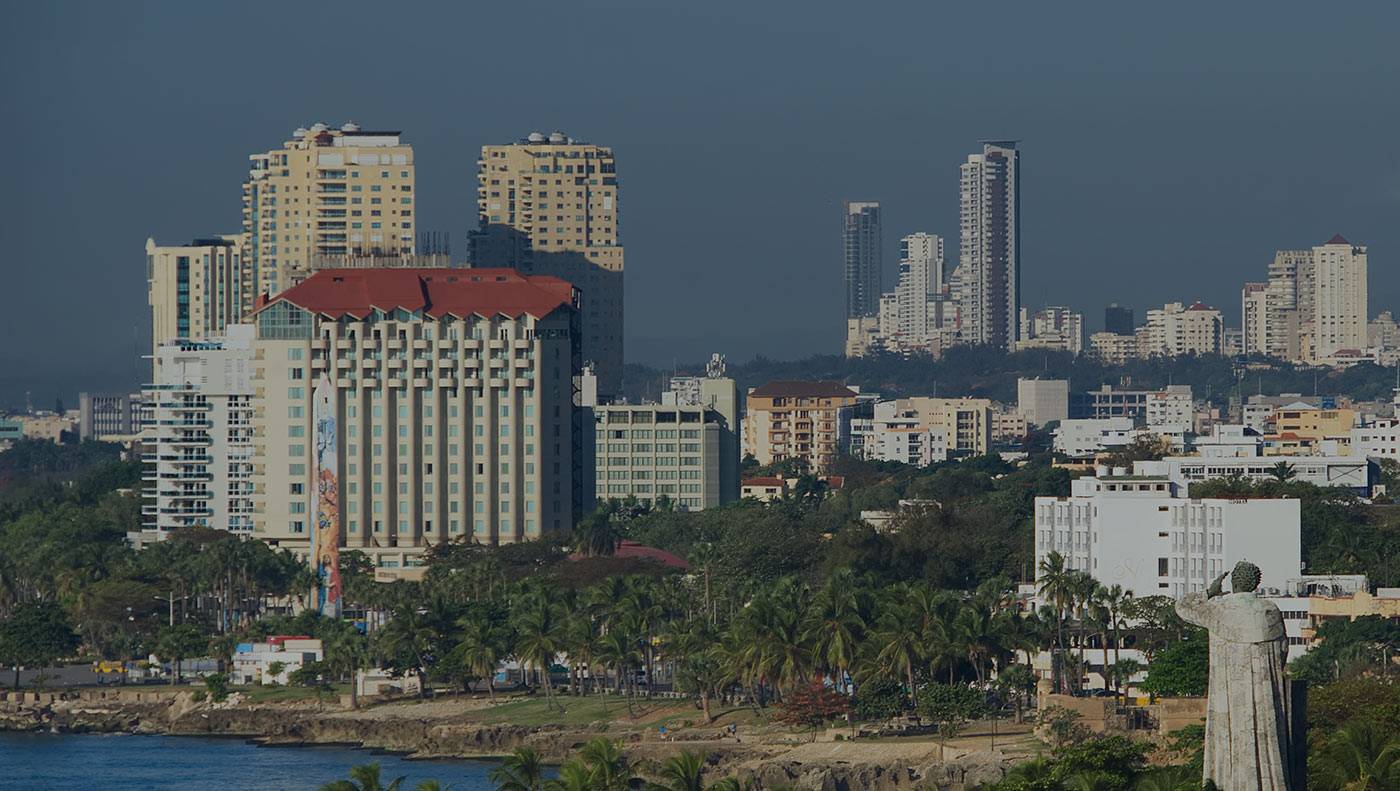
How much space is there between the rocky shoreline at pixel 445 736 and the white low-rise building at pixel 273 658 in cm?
283

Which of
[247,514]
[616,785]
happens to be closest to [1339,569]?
[616,785]

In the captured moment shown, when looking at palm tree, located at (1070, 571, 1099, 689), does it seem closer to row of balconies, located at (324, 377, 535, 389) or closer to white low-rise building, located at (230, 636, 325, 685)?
white low-rise building, located at (230, 636, 325, 685)

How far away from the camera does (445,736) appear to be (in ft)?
250

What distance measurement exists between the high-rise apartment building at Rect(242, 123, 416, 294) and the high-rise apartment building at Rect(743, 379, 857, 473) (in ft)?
109

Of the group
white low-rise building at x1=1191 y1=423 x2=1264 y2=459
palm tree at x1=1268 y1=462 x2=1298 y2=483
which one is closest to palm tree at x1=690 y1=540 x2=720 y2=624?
palm tree at x1=1268 y1=462 x2=1298 y2=483

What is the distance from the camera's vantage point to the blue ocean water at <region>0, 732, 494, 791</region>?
228ft

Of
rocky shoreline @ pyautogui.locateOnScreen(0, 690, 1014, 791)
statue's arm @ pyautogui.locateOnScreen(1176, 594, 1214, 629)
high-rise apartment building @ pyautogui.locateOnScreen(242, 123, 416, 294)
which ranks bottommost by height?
rocky shoreline @ pyautogui.locateOnScreen(0, 690, 1014, 791)

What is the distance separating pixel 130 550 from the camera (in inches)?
4358

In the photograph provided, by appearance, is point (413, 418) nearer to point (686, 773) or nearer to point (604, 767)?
point (686, 773)

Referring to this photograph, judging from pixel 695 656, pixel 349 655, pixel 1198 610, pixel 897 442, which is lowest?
pixel 349 655

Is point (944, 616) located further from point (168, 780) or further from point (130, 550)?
point (130, 550)

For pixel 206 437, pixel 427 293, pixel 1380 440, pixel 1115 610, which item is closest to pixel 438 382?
pixel 427 293

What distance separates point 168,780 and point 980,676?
19.7 meters

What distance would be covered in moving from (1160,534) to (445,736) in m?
21.3
